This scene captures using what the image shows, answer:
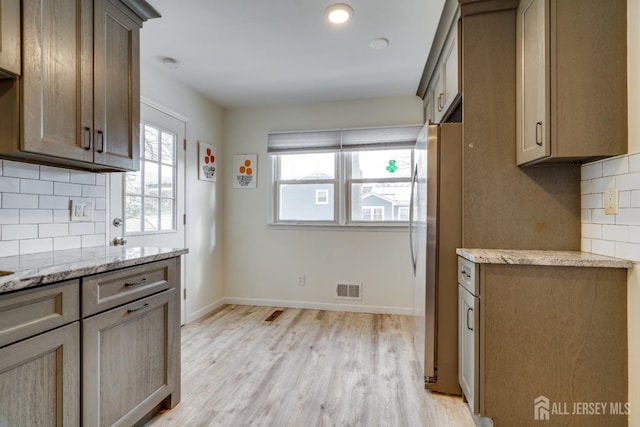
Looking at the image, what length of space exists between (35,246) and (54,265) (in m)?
0.57

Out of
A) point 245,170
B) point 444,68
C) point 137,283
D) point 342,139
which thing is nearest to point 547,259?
point 444,68

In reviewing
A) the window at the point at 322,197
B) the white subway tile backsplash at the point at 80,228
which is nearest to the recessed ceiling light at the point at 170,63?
the white subway tile backsplash at the point at 80,228

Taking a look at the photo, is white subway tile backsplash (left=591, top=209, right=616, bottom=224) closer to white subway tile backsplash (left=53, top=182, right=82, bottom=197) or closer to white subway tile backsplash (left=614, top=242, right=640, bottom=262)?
white subway tile backsplash (left=614, top=242, right=640, bottom=262)

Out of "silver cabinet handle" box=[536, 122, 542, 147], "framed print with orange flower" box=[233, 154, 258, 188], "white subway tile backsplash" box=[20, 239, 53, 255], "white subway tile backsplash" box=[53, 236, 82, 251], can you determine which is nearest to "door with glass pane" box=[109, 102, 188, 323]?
"white subway tile backsplash" box=[53, 236, 82, 251]

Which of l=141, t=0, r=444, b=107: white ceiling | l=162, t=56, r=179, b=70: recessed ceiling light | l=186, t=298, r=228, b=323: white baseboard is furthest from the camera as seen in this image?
l=186, t=298, r=228, b=323: white baseboard

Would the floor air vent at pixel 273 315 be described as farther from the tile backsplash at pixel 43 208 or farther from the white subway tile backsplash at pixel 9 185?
the white subway tile backsplash at pixel 9 185

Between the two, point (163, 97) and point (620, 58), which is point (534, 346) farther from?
point (163, 97)

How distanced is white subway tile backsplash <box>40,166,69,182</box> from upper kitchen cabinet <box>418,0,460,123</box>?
223 cm

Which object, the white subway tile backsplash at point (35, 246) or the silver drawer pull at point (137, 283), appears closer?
the silver drawer pull at point (137, 283)

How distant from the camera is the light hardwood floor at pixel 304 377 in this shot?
1744 millimetres

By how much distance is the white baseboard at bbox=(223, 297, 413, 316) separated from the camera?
3.47 metres

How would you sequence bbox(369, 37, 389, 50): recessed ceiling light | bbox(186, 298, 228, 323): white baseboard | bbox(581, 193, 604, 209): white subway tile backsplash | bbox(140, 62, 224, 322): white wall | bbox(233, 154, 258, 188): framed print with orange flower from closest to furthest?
bbox(581, 193, 604, 209): white subway tile backsplash < bbox(369, 37, 389, 50): recessed ceiling light < bbox(140, 62, 224, 322): white wall < bbox(186, 298, 228, 323): white baseboard < bbox(233, 154, 258, 188): framed print with orange flower

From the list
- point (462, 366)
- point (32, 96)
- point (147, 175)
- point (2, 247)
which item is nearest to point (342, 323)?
point (462, 366)

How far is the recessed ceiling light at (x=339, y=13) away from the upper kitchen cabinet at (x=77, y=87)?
1056 mm
